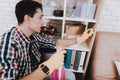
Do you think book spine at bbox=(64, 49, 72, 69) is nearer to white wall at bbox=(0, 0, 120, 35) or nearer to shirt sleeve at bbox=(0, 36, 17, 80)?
white wall at bbox=(0, 0, 120, 35)

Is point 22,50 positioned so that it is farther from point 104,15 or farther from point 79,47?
point 104,15

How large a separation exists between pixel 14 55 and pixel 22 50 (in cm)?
14

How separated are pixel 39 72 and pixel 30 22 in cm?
42

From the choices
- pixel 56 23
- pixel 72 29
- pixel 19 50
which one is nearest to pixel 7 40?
pixel 19 50

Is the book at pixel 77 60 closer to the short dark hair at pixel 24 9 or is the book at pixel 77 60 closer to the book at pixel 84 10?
the book at pixel 84 10

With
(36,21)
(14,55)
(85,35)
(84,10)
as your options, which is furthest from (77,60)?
(14,55)

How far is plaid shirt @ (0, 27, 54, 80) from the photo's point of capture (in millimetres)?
1094

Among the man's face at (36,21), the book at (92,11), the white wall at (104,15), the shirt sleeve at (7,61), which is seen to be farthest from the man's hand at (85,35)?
the shirt sleeve at (7,61)

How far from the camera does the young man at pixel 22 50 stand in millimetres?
1104

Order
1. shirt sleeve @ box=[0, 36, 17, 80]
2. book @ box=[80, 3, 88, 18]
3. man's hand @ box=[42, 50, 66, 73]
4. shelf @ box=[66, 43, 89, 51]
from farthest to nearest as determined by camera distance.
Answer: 1. shelf @ box=[66, 43, 89, 51]
2. book @ box=[80, 3, 88, 18]
3. man's hand @ box=[42, 50, 66, 73]
4. shirt sleeve @ box=[0, 36, 17, 80]

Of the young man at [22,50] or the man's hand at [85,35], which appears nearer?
the young man at [22,50]

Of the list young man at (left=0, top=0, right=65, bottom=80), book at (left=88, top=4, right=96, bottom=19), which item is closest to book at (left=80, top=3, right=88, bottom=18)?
book at (left=88, top=4, right=96, bottom=19)

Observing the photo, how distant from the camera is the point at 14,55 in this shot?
1140mm

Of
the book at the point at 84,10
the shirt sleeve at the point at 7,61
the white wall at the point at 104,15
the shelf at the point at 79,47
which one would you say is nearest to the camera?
the shirt sleeve at the point at 7,61
